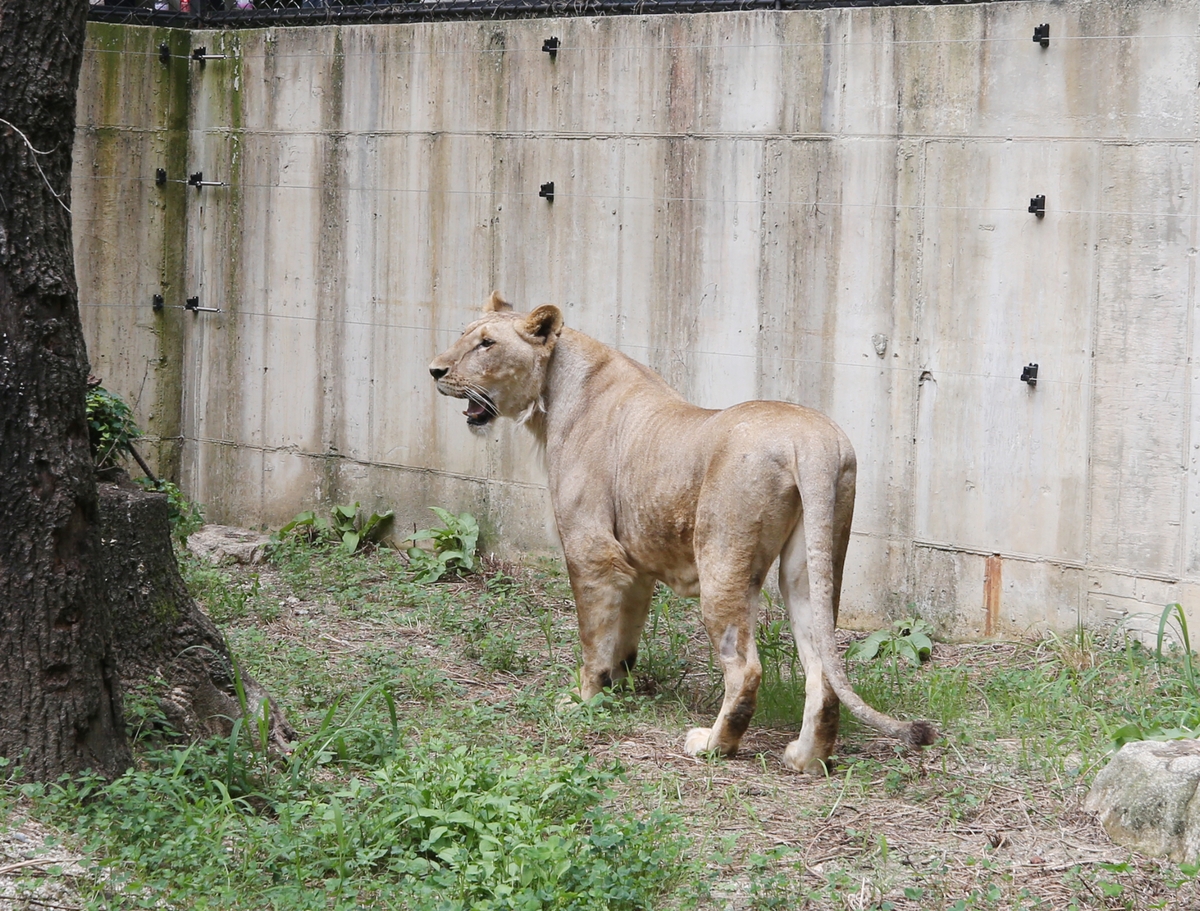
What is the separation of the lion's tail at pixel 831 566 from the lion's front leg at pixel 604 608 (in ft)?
2.78

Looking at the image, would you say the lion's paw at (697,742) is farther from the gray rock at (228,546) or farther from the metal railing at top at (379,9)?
the gray rock at (228,546)

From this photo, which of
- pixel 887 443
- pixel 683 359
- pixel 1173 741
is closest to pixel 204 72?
pixel 683 359

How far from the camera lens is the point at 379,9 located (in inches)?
368

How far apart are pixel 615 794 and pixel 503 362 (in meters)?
2.20

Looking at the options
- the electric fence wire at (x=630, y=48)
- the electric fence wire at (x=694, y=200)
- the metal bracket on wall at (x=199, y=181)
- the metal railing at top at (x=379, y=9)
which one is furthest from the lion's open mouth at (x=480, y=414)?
the metal bracket on wall at (x=199, y=181)

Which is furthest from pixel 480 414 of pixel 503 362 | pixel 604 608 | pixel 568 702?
pixel 568 702

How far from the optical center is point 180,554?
839cm

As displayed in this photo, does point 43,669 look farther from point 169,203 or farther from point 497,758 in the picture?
point 169,203

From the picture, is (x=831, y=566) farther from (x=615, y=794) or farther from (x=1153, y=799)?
(x=1153, y=799)

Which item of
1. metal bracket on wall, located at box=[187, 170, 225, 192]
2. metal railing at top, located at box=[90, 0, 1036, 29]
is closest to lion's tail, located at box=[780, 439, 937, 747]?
metal railing at top, located at box=[90, 0, 1036, 29]

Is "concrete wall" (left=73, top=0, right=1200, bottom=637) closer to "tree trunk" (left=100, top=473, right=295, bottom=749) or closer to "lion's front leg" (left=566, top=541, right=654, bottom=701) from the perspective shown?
"lion's front leg" (left=566, top=541, right=654, bottom=701)

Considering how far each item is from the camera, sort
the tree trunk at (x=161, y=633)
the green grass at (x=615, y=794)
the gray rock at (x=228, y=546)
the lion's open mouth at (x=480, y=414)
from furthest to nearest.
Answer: the gray rock at (x=228, y=546) < the lion's open mouth at (x=480, y=414) < the tree trunk at (x=161, y=633) < the green grass at (x=615, y=794)

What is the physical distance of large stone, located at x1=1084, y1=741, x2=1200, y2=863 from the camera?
4.43 meters

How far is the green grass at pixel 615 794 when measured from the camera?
161 inches
